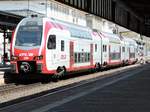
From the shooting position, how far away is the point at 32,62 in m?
24.1

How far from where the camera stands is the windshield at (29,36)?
2419 centimetres

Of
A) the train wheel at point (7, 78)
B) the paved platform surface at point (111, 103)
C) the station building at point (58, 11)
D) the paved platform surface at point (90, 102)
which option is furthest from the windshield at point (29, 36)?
the station building at point (58, 11)

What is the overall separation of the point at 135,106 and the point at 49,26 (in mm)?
11639

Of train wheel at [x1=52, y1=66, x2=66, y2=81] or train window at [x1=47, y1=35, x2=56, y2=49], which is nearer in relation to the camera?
train window at [x1=47, y1=35, x2=56, y2=49]

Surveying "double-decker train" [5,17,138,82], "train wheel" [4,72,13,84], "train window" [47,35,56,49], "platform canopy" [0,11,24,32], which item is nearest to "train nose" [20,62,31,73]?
"double-decker train" [5,17,138,82]

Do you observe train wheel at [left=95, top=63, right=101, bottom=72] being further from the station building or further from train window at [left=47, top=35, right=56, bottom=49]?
the station building

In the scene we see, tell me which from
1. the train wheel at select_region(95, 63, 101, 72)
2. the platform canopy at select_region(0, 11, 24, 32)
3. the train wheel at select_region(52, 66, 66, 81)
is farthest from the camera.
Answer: the train wheel at select_region(95, 63, 101, 72)

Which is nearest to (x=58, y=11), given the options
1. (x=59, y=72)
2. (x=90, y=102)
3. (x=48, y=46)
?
(x=59, y=72)

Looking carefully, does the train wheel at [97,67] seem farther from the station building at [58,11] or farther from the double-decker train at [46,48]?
the station building at [58,11]

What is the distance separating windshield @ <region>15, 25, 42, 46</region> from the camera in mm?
24188

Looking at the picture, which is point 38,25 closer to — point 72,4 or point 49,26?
point 49,26

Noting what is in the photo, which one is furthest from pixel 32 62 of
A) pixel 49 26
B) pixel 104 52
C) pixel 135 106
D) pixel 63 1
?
pixel 104 52

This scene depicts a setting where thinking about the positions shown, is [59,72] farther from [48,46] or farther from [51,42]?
[48,46]

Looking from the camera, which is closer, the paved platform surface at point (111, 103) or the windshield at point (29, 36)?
the paved platform surface at point (111, 103)
